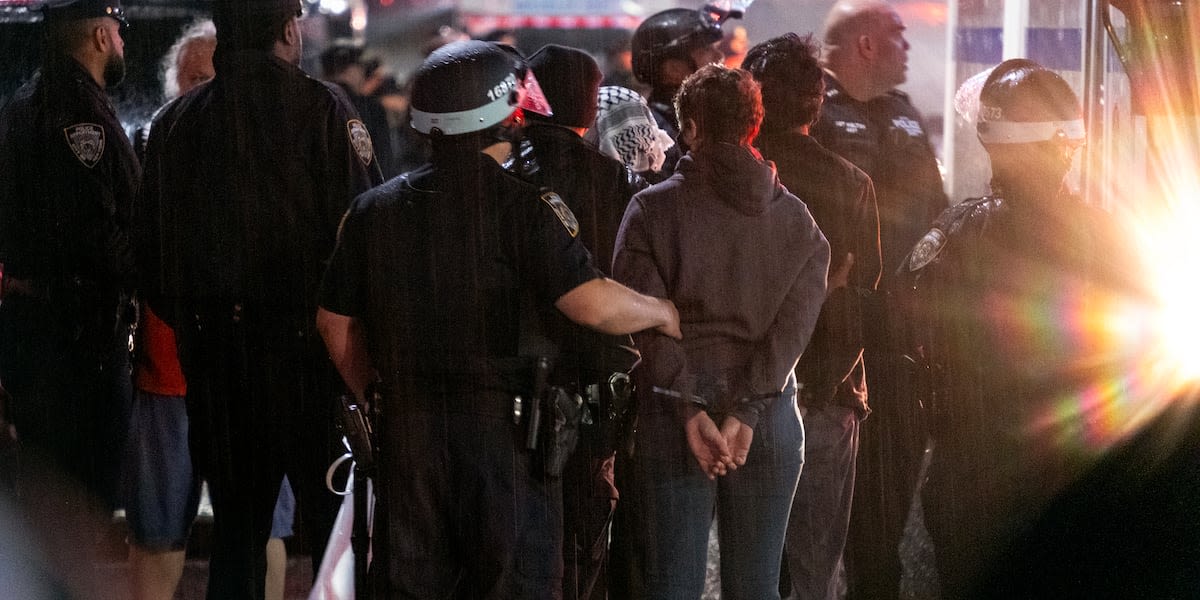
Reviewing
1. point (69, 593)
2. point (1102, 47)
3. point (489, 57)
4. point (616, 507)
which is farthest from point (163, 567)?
point (1102, 47)

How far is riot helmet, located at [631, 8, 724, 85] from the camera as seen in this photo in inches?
211

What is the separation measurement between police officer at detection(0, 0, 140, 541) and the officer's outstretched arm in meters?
1.74

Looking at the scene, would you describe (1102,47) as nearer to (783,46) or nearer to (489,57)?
(783,46)

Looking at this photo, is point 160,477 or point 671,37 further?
point 671,37

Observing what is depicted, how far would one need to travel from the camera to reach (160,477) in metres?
4.46

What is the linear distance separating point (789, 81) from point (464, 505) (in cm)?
170

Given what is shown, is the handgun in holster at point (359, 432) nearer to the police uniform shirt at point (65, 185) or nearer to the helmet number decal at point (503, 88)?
the helmet number decal at point (503, 88)

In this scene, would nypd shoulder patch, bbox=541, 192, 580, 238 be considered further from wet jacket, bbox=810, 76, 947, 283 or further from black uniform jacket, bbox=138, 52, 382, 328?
wet jacket, bbox=810, 76, 947, 283

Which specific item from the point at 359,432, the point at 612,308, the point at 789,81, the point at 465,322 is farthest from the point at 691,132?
the point at 359,432

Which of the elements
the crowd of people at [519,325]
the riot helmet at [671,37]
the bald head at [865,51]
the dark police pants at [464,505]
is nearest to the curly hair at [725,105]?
the crowd of people at [519,325]

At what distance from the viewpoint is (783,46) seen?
4332mm

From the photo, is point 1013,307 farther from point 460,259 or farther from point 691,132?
point 460,259

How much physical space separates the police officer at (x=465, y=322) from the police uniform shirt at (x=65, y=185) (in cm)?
132

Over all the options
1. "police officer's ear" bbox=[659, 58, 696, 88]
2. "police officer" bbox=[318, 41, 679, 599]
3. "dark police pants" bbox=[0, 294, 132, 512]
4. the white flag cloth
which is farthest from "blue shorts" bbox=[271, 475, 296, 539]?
"police officer's ear" bbox=[659, 58, 696, 88]
